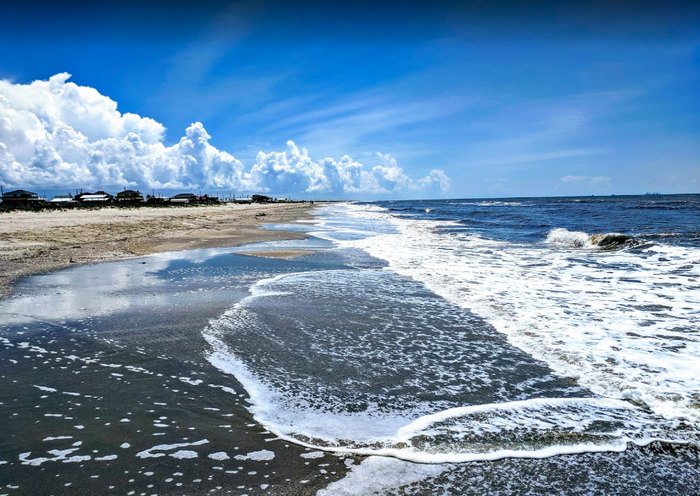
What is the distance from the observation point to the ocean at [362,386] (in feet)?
11.0

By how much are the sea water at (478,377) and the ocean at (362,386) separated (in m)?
0.03

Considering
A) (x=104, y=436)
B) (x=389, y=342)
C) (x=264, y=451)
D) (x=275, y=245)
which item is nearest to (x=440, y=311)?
(x=389, y=342)

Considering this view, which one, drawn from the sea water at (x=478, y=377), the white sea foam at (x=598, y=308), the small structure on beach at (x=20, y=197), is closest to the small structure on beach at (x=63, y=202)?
the small structure on beach at (x=20, y=197)

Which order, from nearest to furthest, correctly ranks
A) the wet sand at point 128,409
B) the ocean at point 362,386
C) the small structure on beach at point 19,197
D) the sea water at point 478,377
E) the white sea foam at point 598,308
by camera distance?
the wet sand at point 128,409, the ocean at point 362,386, the sea water at point 478,377, the white sea foam at point 598,308, the small structure on beach at point 19,197

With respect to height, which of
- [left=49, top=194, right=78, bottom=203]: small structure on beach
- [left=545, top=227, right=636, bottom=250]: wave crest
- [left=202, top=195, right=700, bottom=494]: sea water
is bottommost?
[left=202, top=195, right=700, bottom=494]: sea water

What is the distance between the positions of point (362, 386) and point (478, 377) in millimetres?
1424

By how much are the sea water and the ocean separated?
3 cm

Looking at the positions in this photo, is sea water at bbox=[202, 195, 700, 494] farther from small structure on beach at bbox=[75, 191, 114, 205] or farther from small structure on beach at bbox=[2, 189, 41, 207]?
small structure on beach at bbox=[75, 191, 114, 205]

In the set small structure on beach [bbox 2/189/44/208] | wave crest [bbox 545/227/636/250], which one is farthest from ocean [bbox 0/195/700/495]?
small structure on beach [bbox 2/189/44/208]

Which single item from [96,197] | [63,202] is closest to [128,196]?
[96,197]

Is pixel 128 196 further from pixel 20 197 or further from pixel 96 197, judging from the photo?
pixel 20 197

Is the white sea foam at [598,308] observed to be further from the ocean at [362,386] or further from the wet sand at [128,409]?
the wet sand at [128,409]

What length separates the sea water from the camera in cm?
347

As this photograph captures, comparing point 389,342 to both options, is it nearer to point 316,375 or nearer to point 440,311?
point 316,375
